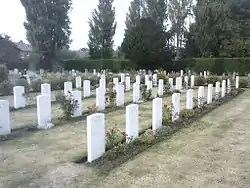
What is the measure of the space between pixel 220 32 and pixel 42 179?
37.9 meters

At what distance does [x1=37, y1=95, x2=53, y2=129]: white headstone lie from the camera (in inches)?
357

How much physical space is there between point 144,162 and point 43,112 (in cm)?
407

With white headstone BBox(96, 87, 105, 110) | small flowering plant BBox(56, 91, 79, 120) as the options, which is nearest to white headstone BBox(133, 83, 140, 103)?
white headstone BBox(96, 87, 105, 110)

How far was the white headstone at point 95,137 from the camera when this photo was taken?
20.3ft

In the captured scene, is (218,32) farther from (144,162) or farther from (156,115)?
(144,162)

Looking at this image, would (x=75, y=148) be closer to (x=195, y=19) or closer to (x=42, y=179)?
(x=42, y=179)

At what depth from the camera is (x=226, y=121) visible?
10.4 metres

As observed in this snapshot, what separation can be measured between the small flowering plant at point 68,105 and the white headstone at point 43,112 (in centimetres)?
91

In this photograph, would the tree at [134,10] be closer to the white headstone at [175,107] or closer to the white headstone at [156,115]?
→ the white headstone at [175,107]

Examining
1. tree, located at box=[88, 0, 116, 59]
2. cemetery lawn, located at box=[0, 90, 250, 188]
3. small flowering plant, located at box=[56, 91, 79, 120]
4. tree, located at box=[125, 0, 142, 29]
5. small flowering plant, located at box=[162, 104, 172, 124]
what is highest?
tree, located at box=[125, 0, 142, 29]

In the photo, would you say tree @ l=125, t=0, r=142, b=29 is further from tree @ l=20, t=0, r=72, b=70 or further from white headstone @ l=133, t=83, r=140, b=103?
white headstone @ l=133, t=83, r=140, b=103

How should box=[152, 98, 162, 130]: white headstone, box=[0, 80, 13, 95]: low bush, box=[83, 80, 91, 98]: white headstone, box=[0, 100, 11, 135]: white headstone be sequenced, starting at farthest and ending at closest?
box=[0, 80, 13, 95]: low bush → box=[83, 80, 91, 98]: white headstone → box=[152, 98, 162, 130]: white headstone → box=[0, 100, 11, 135]: white headstone

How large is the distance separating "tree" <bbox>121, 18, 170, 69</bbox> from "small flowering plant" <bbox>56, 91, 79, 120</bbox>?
1013 inches

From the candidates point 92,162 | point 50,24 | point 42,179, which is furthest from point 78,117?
point 50,24
